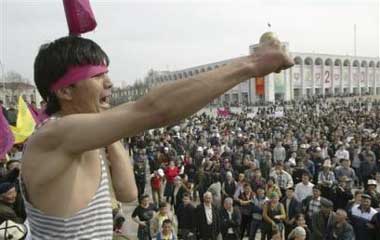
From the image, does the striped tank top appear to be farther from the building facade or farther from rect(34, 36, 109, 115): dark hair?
the building facade

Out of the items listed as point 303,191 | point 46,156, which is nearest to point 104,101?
point 46,156

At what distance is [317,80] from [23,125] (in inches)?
2909

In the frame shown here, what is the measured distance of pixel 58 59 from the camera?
1.14m

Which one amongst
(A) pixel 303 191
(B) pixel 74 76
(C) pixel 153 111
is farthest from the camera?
(A) pixel 303 191

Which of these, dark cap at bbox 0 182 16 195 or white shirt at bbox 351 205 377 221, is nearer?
dark cap at bbox 0 182 16 195

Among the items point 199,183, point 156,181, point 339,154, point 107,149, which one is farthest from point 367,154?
point 107,149

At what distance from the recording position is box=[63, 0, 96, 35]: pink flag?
134 centimetres

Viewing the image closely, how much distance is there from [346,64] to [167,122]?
8754cm

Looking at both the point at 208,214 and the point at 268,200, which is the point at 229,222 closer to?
the point at 208,214

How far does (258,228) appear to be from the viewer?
25.4 ft

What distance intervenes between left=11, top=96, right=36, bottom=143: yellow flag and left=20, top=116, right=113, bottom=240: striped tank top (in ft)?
20.7

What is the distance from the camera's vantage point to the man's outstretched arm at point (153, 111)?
0.99 meters

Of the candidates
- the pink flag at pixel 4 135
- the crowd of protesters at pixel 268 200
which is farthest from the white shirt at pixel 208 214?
the pink flag at pixel 4 135

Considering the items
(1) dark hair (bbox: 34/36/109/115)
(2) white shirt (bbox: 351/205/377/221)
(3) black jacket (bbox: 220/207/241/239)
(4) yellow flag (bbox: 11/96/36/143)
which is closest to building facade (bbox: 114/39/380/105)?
(4) yellow flag (bbox: 11/96/36/143)
